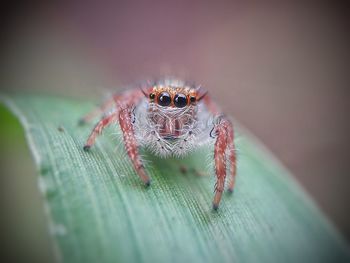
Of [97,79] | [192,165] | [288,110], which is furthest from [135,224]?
[288,110]

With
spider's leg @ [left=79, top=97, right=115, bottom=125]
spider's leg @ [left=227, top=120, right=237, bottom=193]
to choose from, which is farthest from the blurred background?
spider's leg @ [left=227, top=120, right=237, bottom=193]

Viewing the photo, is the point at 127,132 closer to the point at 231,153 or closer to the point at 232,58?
the point at 231,153

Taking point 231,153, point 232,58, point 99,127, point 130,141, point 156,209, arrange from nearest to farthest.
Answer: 1. point 156,209
2. point 130,141
3. point 99,127
4. point 231,153
5. point 232,58

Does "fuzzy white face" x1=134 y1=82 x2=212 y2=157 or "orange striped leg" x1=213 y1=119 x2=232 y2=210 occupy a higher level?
"fuzzy white face" x1=134 y1=82 x2=212 y2=157

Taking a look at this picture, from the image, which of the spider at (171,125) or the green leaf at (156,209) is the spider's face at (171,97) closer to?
the spider at (171,125)

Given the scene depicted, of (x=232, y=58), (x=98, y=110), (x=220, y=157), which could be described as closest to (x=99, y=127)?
(x=98, y=110)

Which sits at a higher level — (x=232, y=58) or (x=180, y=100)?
(x=180, y=100)

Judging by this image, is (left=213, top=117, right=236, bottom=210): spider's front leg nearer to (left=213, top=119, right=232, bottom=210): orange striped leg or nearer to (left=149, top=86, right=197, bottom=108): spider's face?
(left=213, top=119, right=232, bottom=210): orange striped leg
